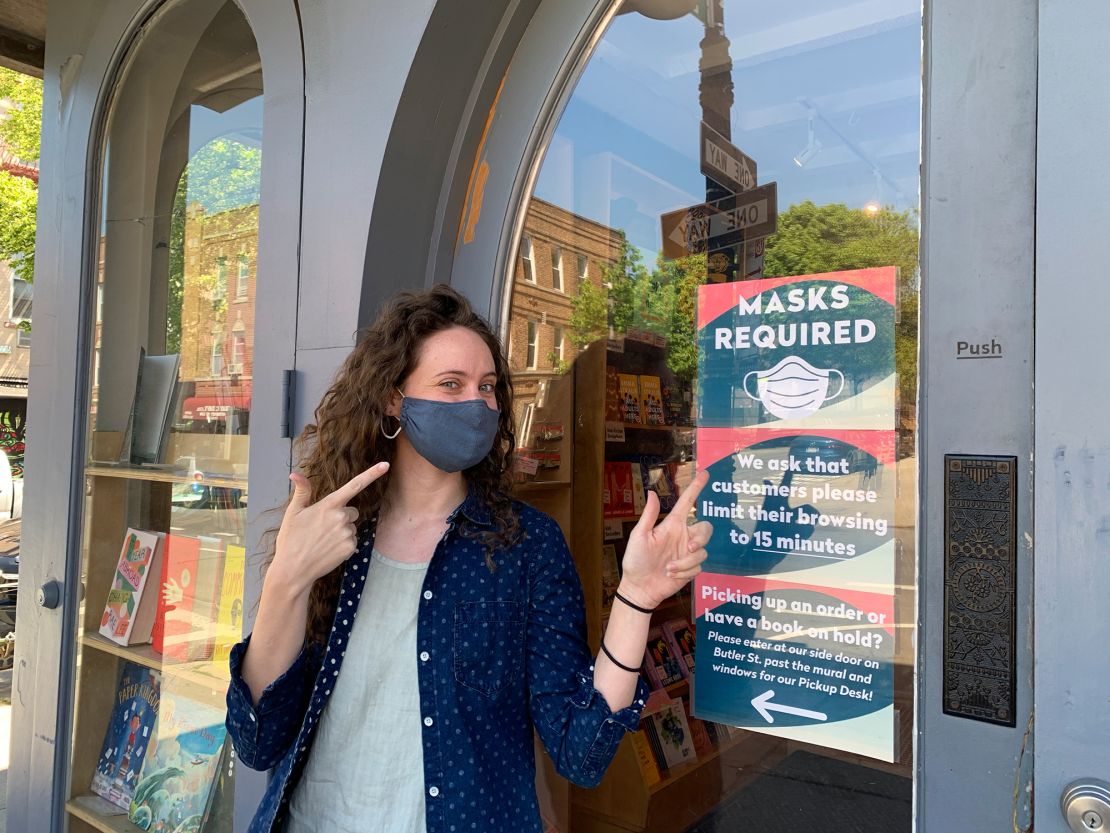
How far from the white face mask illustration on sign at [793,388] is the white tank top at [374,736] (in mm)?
825

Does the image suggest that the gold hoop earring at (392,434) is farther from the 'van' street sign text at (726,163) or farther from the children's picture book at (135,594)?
the children's picture book at (135,594)

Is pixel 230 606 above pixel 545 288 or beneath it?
beneath

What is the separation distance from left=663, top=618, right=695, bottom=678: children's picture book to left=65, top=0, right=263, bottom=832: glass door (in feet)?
5.22

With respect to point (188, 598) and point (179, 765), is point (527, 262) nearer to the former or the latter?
point (188, 598)

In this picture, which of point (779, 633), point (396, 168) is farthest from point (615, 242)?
point (779, 633)

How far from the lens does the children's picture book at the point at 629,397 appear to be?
2.03 meters

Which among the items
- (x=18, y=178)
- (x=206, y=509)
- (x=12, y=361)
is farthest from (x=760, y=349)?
(x=12, y=361)

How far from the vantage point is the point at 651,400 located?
76.7 inches

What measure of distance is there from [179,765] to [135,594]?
73 cm

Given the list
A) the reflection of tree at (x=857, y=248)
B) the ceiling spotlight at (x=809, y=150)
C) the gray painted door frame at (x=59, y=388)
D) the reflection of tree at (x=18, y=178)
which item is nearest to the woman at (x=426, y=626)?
the reflection of tree at (x=857, y=248)

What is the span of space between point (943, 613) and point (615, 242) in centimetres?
121

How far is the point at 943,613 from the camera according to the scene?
1323 millimetres

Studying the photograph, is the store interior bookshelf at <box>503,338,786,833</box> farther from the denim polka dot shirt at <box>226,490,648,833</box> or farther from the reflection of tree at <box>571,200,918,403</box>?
the denim polka dot shirt at <box>226,490,648,833</box>

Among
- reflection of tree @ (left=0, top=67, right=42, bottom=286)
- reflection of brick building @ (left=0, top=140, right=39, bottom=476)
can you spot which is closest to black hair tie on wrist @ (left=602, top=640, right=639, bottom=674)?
reflection of tree @ (left=0, top=67, right=42, bottom=286)
